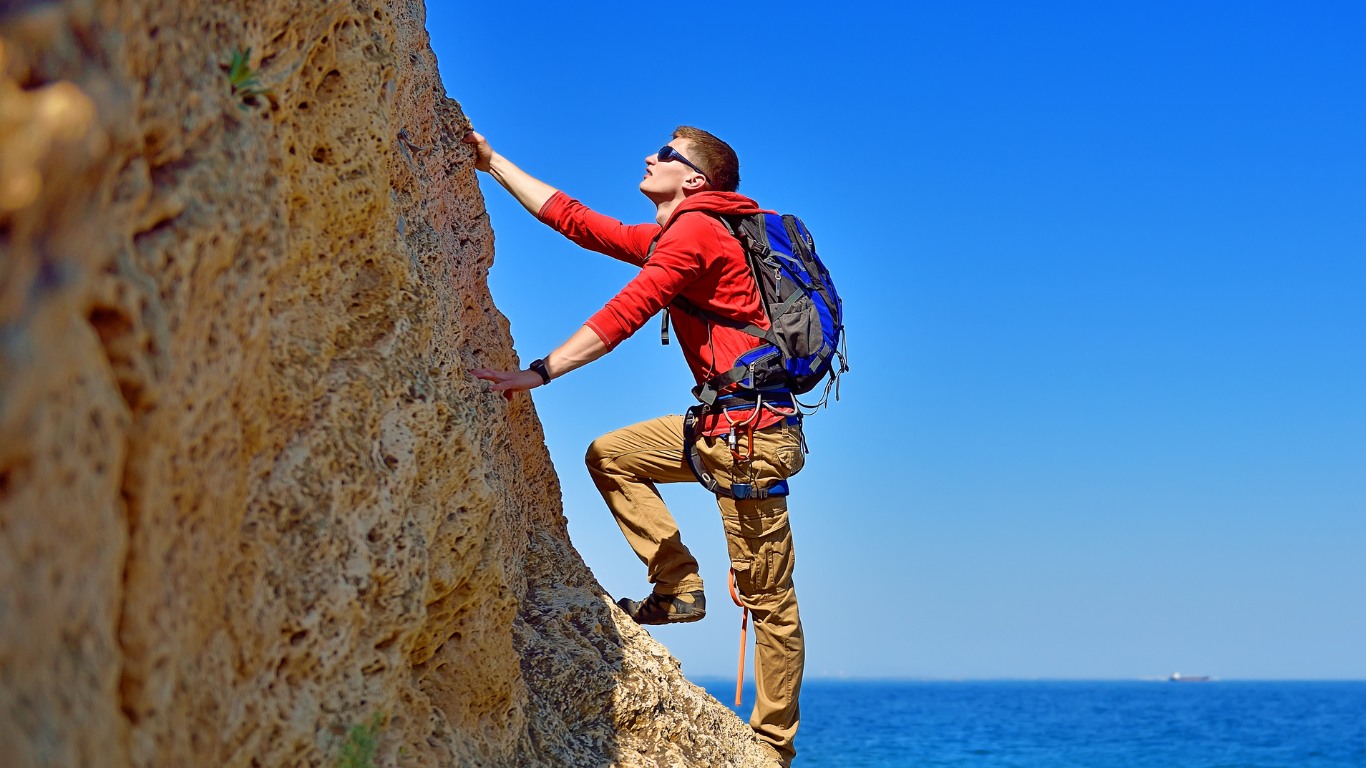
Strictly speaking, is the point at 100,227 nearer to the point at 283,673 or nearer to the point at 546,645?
the point at 283,673

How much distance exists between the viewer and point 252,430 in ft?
11.1

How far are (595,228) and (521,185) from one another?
18.3 inches

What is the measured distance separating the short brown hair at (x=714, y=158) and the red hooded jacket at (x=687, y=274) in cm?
18

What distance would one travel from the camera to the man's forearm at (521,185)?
639 centimetres

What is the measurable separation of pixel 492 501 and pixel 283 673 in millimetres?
1240

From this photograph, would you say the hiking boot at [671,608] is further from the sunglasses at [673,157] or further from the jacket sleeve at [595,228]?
the sunglasses at [673,157]

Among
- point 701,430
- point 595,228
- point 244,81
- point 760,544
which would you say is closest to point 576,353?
point 701,430

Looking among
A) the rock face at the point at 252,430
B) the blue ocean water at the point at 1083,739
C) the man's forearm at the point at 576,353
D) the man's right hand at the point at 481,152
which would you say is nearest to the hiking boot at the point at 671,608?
the rock face at the point at 252,430

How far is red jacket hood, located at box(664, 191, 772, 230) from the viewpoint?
596cm

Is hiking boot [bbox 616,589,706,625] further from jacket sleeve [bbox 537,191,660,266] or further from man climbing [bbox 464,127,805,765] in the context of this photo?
jacket sleeve [bbox 537,191,660,266]

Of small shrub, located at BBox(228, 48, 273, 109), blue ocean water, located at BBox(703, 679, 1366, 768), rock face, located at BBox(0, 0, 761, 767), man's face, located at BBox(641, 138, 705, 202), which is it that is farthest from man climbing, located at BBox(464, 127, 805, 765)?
blue ocean water, located at BBox(703, 679, 1366, 768)

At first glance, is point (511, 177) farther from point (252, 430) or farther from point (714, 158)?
point (252, 430)

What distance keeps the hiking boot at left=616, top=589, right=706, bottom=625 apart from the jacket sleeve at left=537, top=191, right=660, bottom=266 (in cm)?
175

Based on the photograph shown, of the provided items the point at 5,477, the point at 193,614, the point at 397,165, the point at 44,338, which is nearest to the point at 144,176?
the point at 44,338
